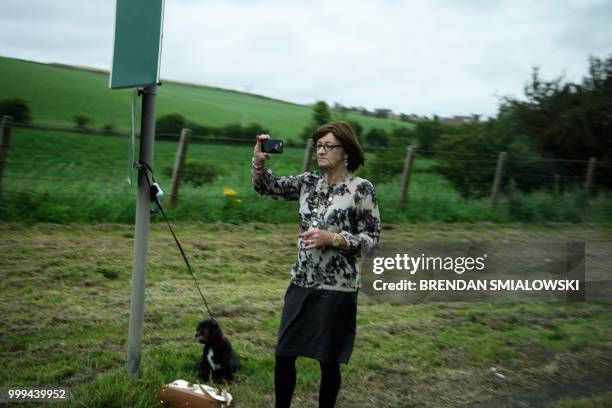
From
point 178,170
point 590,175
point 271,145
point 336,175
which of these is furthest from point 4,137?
point 590,175

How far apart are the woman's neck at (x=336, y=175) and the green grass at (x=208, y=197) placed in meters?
6.85

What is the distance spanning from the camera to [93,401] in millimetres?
3688

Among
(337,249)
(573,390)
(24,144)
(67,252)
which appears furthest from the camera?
(24,144)

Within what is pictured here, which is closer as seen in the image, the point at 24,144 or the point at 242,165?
the point at 242,165

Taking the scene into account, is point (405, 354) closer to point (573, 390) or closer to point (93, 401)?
point (573, 390)

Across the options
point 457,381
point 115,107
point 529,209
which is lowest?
point 457,381

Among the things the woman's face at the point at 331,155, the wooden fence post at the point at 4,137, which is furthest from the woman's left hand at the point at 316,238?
the wooden fence post at the point at 4,137

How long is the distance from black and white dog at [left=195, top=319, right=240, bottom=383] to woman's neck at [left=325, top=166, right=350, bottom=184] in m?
1.45

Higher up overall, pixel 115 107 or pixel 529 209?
pixel 115 107

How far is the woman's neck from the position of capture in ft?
11.6

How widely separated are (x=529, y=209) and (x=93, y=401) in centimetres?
1188

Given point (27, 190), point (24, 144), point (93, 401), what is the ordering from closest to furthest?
point (93, 401) → point (27, 190) → point (24, 144)

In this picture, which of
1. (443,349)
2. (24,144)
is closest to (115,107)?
(24,144)

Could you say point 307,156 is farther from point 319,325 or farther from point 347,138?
point 319,325
